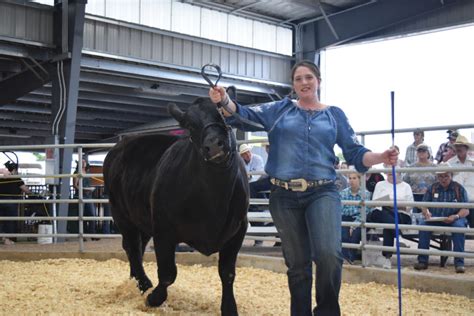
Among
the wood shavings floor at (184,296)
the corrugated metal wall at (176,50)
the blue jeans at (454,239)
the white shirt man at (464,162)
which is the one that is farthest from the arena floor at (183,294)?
the corrugated metal wall at (176,50)

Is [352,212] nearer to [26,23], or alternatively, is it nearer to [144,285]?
[144,285]

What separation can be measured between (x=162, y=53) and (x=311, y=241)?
500 inches

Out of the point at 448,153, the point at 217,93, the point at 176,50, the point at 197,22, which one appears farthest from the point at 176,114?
the point at 197,22

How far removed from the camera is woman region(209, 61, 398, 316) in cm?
323

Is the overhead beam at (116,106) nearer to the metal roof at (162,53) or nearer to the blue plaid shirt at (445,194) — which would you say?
the metal roof at (162,53)

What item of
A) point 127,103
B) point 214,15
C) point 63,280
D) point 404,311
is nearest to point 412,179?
point 404,311

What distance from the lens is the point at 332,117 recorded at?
3457mm

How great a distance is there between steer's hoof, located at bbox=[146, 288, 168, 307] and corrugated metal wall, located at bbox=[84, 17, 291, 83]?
10.3 meters

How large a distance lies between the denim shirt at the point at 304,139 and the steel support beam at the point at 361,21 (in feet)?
39.7

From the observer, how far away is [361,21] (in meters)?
15.9

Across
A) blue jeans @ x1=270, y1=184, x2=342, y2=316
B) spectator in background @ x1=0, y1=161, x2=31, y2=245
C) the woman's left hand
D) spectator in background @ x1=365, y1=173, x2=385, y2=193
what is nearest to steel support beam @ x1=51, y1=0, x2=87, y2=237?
spectator in background @ x1=0, y1=161, x2=31, y2=245

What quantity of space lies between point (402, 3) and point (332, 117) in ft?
41.3

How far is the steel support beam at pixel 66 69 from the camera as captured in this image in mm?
12570

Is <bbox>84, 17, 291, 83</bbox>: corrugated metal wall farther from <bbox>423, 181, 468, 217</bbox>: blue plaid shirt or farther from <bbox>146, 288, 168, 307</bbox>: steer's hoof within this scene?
<bbox>146, 288, 168, 307</bbox>: steer's hoof
